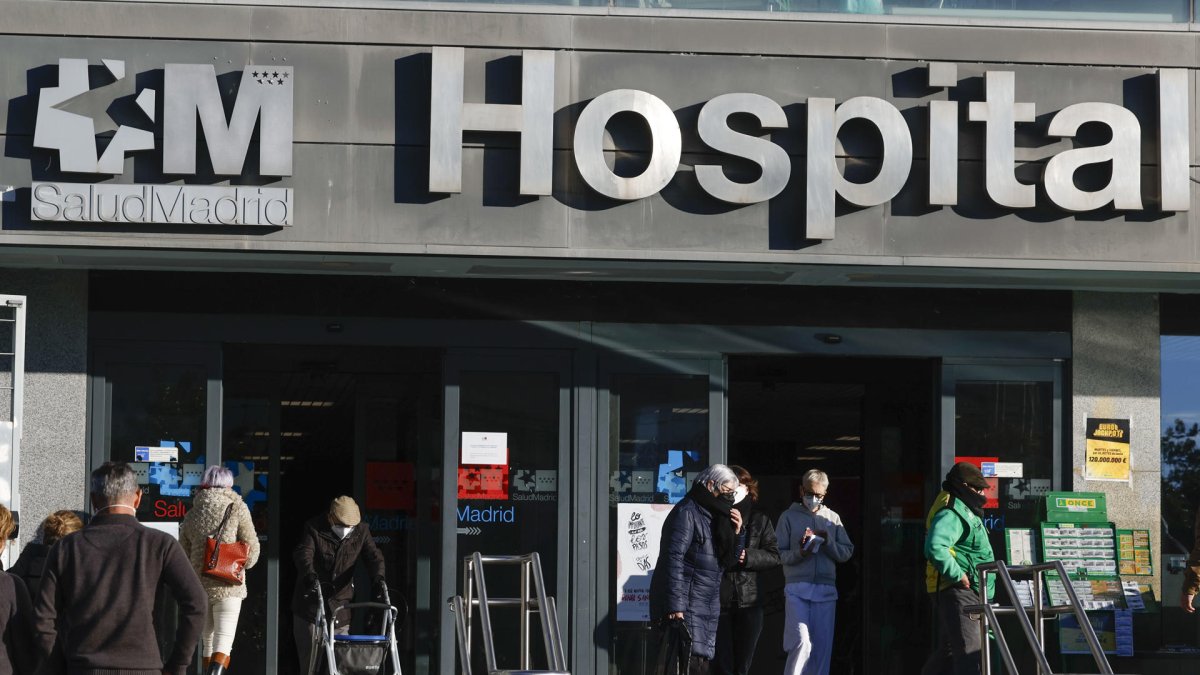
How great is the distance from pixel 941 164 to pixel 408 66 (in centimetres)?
368

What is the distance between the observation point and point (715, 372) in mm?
12219

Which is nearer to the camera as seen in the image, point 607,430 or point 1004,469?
point 607,430

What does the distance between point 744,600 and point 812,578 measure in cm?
82

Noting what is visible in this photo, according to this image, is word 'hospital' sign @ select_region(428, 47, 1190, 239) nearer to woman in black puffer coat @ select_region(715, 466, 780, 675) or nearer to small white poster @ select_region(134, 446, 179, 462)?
woman in black puffer coat @ select_region(715, 466, 780, 675)

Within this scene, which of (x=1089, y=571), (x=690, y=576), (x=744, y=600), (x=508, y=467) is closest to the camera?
(x=690, y=576)

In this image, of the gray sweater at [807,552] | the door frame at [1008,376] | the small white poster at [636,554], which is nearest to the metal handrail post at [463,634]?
the small white poster at [636,554]

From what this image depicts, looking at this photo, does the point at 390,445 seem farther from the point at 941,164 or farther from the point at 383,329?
the point at 941,164

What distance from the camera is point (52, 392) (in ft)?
38.2

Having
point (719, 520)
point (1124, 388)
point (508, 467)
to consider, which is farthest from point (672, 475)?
point (1124, 388)

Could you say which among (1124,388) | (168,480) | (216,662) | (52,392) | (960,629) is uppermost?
(1124,388)

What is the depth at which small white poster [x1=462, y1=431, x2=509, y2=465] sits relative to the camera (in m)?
12.1

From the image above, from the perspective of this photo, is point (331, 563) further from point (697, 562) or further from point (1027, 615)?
point (1027, 615)

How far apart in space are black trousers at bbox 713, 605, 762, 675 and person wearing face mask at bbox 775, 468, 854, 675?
54cm

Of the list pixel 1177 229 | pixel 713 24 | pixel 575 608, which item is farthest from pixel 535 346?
pixel 1177 229
